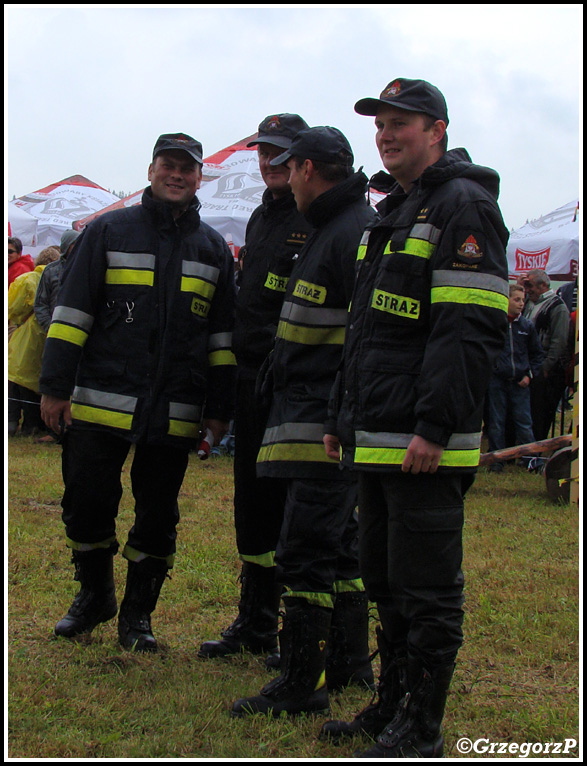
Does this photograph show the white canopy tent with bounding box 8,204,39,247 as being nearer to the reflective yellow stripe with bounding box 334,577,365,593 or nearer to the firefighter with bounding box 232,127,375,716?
the firefighter with bounding box 232,127,375,716

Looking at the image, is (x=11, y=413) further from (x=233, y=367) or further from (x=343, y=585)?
(x=343, y=585)

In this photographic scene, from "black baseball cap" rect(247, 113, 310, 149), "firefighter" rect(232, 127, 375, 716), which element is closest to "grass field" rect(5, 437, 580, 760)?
"firefighter" rect(232, 127, 375, 716)

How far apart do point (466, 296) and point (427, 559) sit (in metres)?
0.87

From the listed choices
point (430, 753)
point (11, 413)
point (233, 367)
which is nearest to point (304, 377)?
point (233, 367)

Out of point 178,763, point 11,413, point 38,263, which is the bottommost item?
point 178,763

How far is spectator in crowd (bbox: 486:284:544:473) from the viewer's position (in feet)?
31.6

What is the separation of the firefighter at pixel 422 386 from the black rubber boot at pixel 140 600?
1.45m

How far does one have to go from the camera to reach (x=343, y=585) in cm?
368

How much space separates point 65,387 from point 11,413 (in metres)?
7.13

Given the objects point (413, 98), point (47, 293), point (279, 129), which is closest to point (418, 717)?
point (413, 98)

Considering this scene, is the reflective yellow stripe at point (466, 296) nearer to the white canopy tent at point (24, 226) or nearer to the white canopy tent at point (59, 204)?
the white canopy tent at point (24, 226)

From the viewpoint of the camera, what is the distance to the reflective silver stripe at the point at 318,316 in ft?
11.5

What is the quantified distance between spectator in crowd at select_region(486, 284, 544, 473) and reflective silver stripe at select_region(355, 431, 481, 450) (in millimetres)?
6865

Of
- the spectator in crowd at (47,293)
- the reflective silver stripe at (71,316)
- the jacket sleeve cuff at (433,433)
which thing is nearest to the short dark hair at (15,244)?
the spectator in crowd at (47,293)
